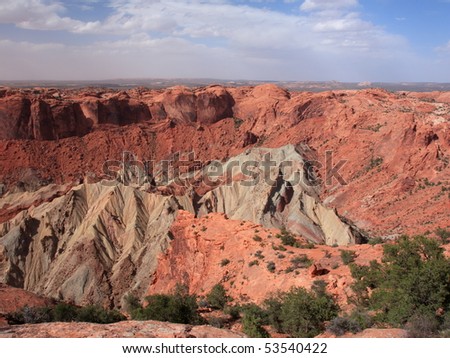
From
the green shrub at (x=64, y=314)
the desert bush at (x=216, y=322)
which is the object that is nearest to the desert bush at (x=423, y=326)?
the desert bush at (x=216, y=322)

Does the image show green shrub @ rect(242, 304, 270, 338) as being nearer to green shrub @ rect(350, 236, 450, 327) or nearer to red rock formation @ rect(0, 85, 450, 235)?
green shrub @ rect(350, 236, 450, 327)

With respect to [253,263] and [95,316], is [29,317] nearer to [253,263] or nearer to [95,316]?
[95,316]

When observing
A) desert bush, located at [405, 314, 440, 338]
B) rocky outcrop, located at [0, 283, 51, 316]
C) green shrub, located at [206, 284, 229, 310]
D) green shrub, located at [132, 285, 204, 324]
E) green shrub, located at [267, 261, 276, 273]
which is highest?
desert bush, located at [405, 314, 440, 338]

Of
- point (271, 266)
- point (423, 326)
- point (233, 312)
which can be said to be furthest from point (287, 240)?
point (423, 326)

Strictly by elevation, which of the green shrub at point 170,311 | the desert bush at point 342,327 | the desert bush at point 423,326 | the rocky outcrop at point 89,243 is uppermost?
the desert bush at point 423,326

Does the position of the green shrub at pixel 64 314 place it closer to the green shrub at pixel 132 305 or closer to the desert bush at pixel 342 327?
the green shrub at pixel 132 305

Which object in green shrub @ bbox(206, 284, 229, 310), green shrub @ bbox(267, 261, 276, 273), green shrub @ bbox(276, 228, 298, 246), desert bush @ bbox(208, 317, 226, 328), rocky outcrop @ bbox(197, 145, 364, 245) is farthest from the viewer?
rocky outcrop @ bbox(197, 145, 364, 245)

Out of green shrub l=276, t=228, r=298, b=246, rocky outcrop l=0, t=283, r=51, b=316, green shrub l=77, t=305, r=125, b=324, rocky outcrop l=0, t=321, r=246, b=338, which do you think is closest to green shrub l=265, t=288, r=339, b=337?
rocky outcrop l=0, t=321, r=246, b=338

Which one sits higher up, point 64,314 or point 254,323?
point 254,323

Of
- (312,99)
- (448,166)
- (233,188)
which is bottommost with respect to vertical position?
(233,188)

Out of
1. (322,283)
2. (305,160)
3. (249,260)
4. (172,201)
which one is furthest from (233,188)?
(322,283)

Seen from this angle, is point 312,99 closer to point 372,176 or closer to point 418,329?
point 372,176
